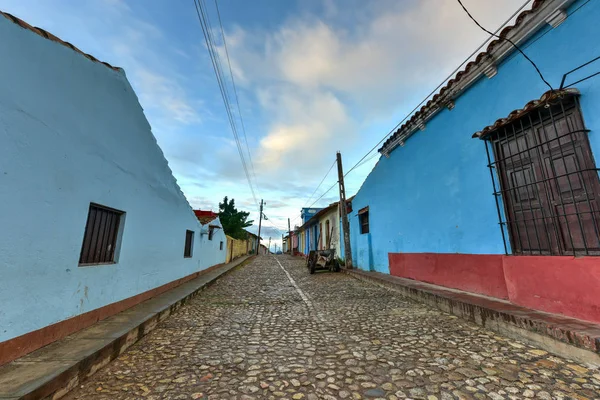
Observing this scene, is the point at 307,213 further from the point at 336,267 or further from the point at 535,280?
the point at 535,280

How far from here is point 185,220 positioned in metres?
Answer: 7.90

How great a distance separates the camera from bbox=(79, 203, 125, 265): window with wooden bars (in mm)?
3676

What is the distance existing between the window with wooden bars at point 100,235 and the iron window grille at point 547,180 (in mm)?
6168

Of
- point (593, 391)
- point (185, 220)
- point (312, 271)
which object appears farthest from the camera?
point (312, 271)

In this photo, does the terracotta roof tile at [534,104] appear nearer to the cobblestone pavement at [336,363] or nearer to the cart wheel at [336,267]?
the cobblestone pavement at [336,363]

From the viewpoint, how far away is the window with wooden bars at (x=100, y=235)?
368 centimetres

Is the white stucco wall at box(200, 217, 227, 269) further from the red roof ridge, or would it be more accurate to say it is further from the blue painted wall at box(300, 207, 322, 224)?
the blue painted wall at box(300, 207, 322, 224)

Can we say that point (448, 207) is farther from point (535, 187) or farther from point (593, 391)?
point (593, 391)

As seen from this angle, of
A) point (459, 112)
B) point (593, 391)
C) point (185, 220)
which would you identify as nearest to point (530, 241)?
point (593, 391)

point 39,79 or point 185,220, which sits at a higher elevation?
point 39,79

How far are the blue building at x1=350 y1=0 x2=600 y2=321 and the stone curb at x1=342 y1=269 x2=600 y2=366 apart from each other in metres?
0.27

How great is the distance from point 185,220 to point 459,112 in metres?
7.71

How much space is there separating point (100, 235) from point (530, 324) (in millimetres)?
5909

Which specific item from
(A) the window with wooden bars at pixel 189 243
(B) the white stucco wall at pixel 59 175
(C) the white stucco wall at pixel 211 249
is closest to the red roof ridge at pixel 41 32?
(B) the white stucco wall at pixel 59 175
